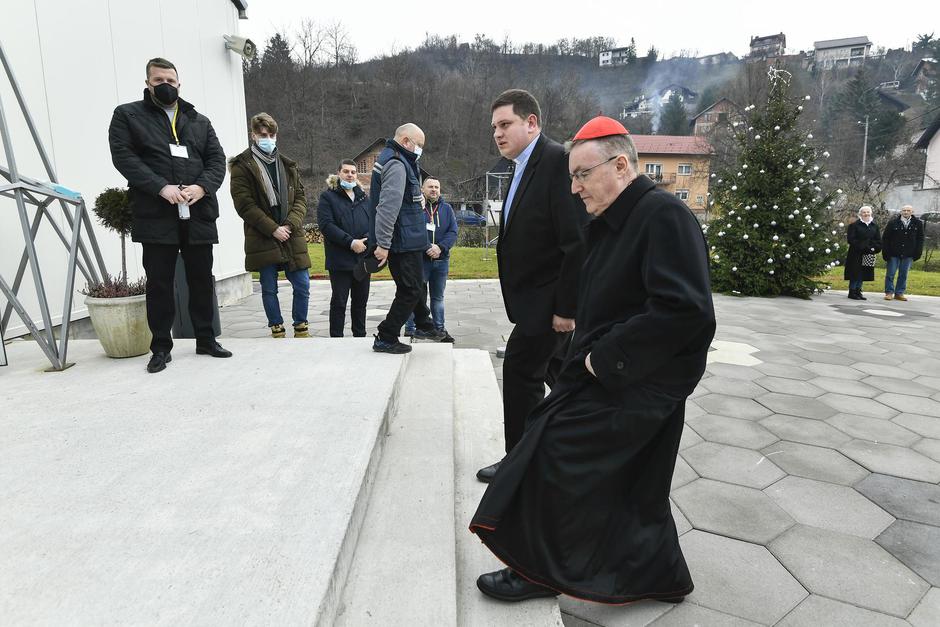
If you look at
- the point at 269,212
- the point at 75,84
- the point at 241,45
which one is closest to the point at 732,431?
the point at 269,212

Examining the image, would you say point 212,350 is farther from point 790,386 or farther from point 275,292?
point 790,386

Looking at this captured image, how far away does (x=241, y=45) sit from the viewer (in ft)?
28.3

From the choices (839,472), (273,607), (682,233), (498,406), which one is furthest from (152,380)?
(839,472)

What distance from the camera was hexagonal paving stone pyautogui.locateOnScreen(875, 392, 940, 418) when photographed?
3.82 metres

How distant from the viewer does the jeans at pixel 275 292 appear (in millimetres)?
A: 4688

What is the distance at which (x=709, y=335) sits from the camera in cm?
156

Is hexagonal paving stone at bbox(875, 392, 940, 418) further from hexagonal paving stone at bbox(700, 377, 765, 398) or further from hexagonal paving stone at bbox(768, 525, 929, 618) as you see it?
hexagonal paving stone at bbox(768, 525, 929, 618)

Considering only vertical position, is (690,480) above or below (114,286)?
below

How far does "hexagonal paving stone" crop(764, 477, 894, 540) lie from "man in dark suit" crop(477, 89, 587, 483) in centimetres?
131

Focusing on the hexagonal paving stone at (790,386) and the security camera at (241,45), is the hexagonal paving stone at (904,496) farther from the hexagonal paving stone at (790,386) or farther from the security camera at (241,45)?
the security camera at (241,45)

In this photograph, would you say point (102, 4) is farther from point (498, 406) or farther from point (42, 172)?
point (498, 406)

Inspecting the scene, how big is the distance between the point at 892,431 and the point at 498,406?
251 centimetres

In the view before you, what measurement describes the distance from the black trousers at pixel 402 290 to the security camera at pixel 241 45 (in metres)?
6.77

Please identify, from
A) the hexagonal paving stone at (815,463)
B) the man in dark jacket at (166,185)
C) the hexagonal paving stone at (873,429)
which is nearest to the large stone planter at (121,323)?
the man in dark jacket at (166,185)
